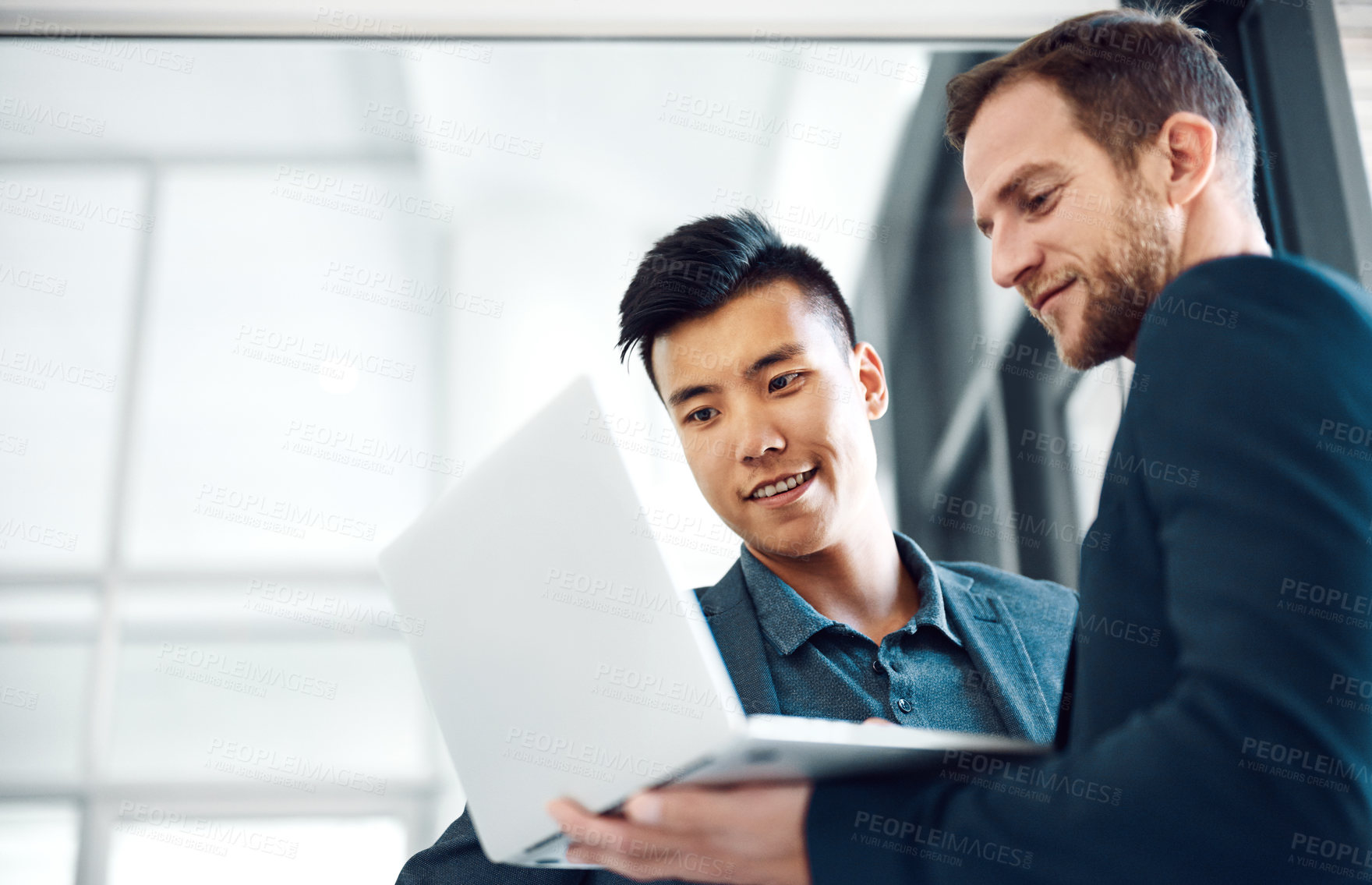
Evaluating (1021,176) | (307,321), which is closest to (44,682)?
(307,321)

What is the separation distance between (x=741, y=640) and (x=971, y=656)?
0.34 m

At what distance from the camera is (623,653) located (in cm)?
81

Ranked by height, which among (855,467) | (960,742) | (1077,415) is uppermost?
(1077,415)

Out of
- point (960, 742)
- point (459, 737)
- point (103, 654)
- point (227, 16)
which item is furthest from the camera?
point (227, 16)

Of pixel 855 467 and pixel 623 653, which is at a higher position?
pixel 855 467

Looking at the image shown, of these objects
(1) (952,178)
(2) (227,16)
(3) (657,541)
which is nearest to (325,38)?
(2) (227,16)

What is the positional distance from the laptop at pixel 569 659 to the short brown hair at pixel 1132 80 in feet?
2.19

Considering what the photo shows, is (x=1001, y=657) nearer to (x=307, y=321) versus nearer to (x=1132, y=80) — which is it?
(x=1132, y=80)

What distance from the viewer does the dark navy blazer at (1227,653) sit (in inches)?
26.4

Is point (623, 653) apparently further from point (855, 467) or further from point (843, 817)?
point (855, 467)

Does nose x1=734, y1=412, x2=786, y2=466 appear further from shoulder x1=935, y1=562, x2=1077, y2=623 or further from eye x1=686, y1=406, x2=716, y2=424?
shoulder x1=935, y1=562, x2=1077, y2=623

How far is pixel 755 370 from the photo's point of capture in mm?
1526

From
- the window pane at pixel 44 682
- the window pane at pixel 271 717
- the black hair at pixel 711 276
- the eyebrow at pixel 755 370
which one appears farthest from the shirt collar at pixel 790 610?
the window pane at pixel 44 682

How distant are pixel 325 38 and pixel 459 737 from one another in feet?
5.61
